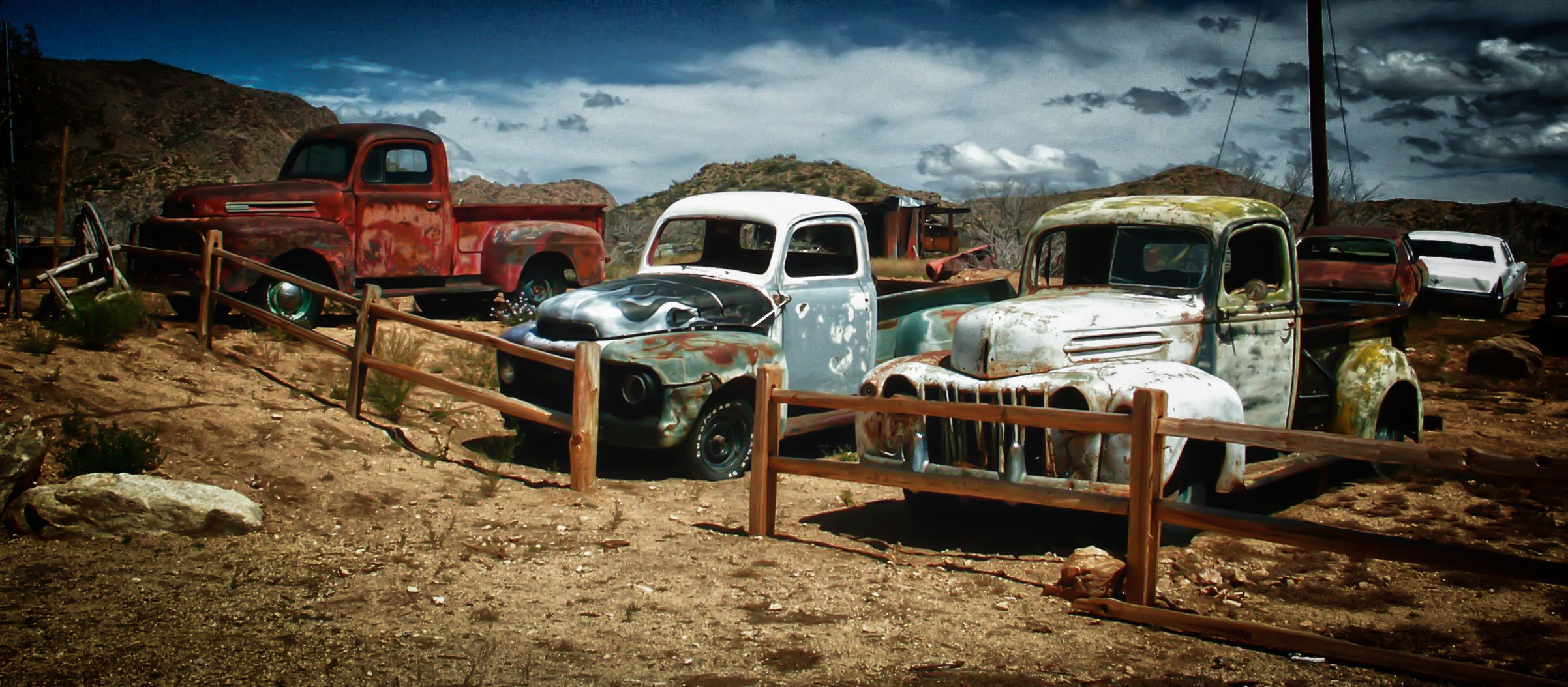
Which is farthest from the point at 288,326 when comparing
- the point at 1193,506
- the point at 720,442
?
the point at 1193,506

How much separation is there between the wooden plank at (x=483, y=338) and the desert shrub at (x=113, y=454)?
73.0 inches

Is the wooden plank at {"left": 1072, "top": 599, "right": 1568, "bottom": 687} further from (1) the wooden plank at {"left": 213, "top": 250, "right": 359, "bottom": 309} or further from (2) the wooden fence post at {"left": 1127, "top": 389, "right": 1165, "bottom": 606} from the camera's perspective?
(1) the wooden plank at {"left": 213, "top": 250, "right": 359, "bottom": 309}

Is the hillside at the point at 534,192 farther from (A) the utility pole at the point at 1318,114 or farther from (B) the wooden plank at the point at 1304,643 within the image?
(B) the wooden plank at the point at 1304,643

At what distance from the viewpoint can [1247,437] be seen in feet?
14.5

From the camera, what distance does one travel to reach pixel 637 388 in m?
7.20

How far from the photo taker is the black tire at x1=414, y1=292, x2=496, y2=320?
14773 mm

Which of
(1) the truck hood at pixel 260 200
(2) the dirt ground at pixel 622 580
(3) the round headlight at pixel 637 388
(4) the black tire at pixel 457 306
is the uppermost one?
(1) the truck hood at pixel 260 200

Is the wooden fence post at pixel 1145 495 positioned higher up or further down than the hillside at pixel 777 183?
further down

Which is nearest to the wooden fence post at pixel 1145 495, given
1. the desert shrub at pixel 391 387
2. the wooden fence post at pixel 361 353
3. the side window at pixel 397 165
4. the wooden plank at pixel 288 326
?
the desert shrub at pixel 391 387

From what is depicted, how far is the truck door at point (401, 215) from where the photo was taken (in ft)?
40.7

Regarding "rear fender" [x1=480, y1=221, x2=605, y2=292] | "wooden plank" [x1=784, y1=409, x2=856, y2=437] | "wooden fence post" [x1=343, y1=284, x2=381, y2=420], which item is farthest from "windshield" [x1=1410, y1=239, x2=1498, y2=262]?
"wooden fence post" [x1=343, y1=284, x2=381, y2=420]

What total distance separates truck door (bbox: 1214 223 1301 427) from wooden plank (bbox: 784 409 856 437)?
99.8 inches

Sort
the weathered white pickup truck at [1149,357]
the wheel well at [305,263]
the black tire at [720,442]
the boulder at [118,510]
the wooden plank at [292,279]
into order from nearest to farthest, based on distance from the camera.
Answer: the boulder at [118,510], the weathered white pickup truck at [1149,357], the black tire at [720,442], the wooden plank at [292,279], the wheel well at [305,263]

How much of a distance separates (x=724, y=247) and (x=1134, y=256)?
3.20 m
